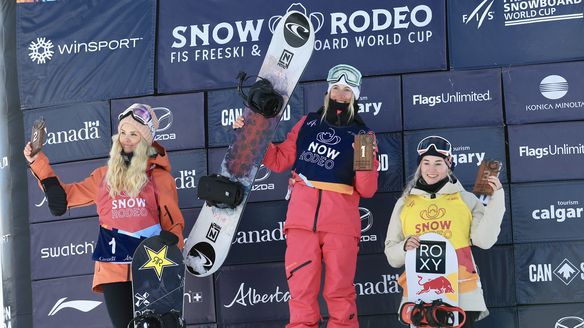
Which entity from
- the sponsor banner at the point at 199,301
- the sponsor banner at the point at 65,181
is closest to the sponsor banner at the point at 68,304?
the sponsor banner at the point at 65,181

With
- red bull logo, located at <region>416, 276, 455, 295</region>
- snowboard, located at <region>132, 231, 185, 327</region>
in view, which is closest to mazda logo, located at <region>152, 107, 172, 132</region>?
snowboard, located at <region>132, 231, 185, 327</region>

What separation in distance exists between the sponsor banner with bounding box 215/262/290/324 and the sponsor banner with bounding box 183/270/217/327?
4cm

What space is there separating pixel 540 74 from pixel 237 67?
212cm

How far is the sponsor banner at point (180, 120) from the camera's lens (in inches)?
271

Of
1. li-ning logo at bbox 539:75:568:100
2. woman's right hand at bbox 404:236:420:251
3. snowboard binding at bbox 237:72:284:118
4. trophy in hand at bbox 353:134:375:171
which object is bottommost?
woman's right hand at bbox 404:236:420:251

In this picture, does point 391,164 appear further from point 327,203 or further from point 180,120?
point 180,120

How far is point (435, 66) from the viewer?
655 centimetres

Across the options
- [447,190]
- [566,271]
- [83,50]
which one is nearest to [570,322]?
[566,271]

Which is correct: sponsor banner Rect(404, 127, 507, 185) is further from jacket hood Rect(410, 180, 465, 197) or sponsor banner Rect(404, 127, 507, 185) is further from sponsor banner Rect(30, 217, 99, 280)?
sponsor banner Rect(30, 217, 99, 280)

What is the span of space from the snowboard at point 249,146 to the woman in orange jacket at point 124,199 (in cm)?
24

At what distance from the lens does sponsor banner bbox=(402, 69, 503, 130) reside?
6453 mm

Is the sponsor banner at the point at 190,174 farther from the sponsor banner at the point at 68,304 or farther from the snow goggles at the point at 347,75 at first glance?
the snow goggles at the point at 347,75

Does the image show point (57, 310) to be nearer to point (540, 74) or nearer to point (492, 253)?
point (492, 253)

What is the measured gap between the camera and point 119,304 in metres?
5.63
